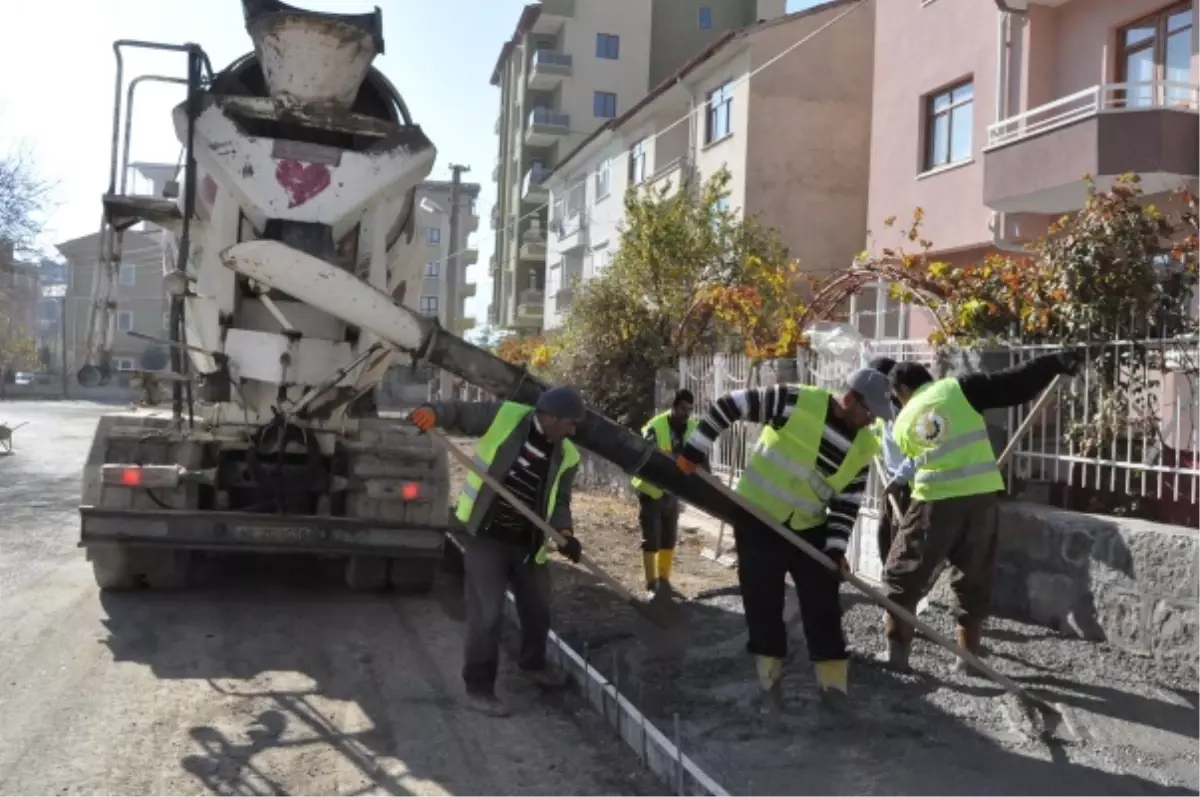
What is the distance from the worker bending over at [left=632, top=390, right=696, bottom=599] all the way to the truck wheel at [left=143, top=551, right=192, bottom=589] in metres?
3.27

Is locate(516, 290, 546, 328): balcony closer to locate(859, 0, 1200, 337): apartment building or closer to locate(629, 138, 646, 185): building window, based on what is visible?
locate(629, 138, 646, 185): building window

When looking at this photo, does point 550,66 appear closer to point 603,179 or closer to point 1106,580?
point 603,179

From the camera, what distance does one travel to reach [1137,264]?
268 inches

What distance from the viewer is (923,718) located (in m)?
5.09

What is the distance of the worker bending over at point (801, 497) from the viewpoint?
5.22 metres

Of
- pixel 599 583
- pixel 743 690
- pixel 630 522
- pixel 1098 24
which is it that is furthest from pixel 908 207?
pixel 743 690

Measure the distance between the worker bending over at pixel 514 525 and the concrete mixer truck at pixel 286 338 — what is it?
0.34 metres

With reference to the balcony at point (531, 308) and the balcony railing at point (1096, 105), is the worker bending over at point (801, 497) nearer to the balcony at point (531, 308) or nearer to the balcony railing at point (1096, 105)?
the balcony railing at point (1096, 105)

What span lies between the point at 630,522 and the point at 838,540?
7806 mm

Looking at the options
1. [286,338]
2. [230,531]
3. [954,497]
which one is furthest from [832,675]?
[230,531]

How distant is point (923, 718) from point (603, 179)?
30975 millimetres

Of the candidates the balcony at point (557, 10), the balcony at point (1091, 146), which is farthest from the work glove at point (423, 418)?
the balcony at point (557, 10)

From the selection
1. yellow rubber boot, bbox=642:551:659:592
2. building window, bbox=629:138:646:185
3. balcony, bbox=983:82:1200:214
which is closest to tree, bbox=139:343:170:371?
yellow rubber boot, bbox=642:551:659:592

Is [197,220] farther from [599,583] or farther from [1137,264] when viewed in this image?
[1137,264]
